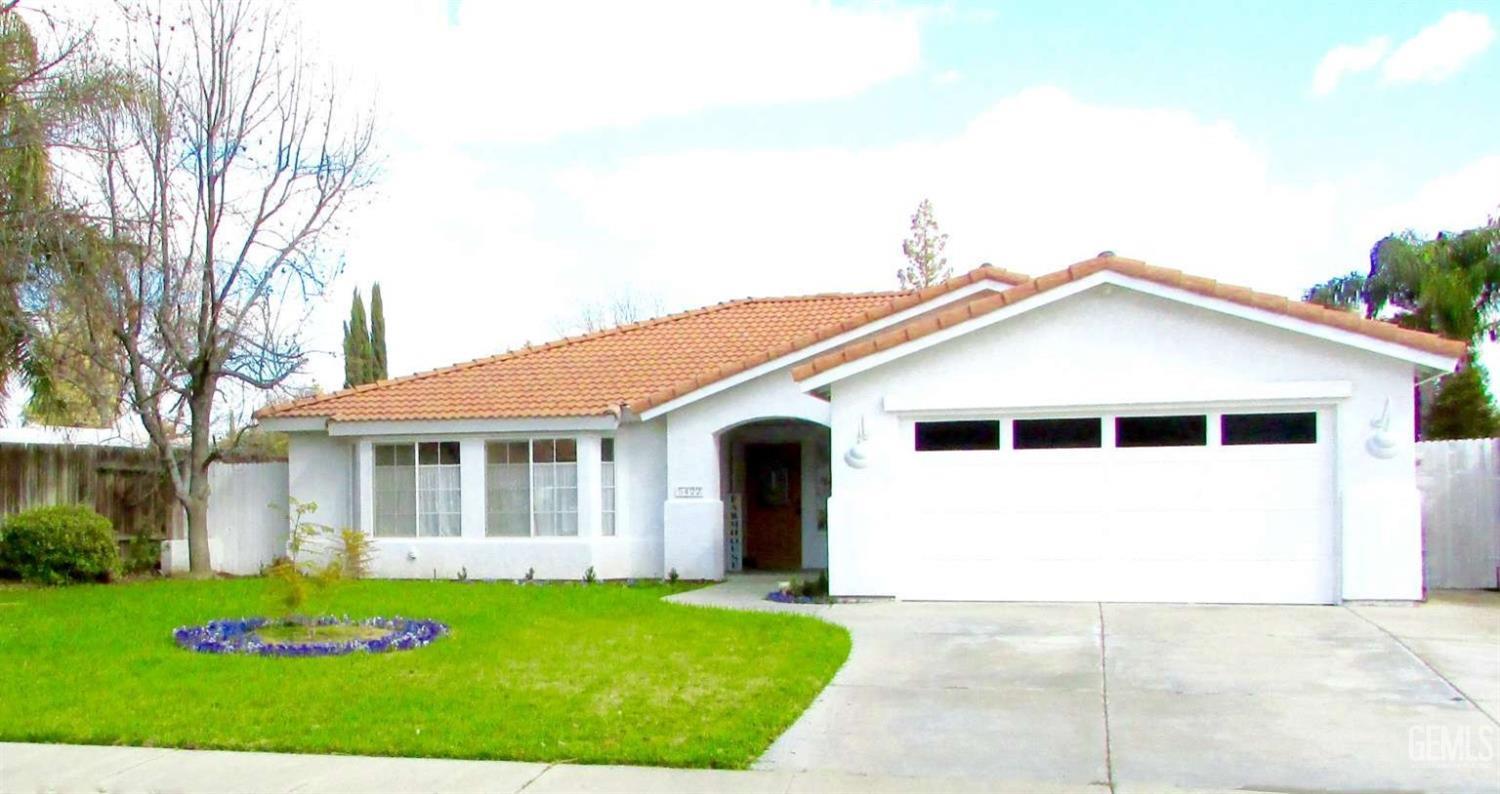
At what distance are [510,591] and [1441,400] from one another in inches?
762

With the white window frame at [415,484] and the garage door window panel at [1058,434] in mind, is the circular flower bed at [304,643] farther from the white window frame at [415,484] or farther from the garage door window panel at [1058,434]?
the garage door window panel at [1058,434]

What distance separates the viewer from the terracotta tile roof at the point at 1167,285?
13305 millimetres

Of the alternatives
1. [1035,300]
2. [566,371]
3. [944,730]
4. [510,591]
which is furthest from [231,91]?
[944,730]

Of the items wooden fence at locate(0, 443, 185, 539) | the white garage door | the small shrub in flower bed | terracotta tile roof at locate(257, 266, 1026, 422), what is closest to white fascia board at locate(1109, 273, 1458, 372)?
the white garage door

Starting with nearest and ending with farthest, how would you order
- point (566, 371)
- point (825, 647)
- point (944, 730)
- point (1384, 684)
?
point (944, 730) < point (1384, 684) < point (825, 647) < point (566, 371)

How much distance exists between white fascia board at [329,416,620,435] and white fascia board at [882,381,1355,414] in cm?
542

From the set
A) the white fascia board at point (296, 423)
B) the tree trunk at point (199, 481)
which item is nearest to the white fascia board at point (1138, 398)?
the white fascia board at point (296, 423)

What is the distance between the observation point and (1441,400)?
26.0 metres

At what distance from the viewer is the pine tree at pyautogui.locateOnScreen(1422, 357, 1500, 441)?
25562mm

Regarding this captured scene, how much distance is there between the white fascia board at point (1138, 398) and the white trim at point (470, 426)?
543cm

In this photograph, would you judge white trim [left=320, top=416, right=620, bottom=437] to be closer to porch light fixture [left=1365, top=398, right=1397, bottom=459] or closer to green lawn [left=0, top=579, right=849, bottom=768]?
green lawn [left=0, top=579, right=849, bottom=768]

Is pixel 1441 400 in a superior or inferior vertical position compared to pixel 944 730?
superior

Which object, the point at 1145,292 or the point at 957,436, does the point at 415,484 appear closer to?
the point at 957,436

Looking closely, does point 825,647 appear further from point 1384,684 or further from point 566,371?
point 566,371
